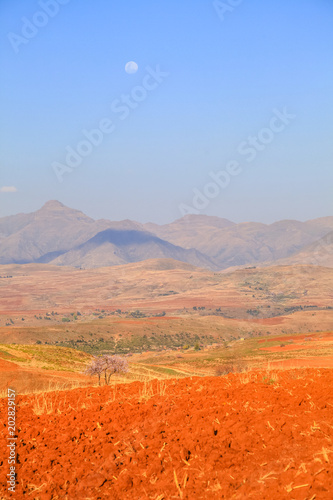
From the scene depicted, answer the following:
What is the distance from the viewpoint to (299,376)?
1157cm

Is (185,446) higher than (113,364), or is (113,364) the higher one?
(185,446)

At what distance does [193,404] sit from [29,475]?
3.24 m

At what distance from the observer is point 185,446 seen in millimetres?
7047

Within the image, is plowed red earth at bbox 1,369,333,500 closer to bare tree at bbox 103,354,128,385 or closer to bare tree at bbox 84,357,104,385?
bare tree at bbox 84,357,104,385

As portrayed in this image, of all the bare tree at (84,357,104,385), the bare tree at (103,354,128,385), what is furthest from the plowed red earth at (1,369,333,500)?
the bare tree at (103,354,128,385)

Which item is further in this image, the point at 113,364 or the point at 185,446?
the point at 113,364

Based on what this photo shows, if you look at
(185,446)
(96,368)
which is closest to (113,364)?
(96,368)

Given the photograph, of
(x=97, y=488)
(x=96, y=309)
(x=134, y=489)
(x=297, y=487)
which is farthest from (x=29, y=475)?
(x=96, y=309)

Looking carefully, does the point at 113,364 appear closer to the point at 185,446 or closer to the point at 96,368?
the point at 96,368

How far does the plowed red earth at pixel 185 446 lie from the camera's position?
19.5 ft

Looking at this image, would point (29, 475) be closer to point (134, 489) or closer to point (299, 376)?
point (134, 489)

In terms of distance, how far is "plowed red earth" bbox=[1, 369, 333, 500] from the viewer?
5.95 m

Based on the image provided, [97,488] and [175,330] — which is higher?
[97,488]

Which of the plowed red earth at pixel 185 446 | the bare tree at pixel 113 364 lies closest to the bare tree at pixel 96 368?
the bare tree at pixel 113 364
